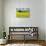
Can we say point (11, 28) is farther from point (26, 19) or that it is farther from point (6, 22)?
point (26, 19)

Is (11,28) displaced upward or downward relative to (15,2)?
downward

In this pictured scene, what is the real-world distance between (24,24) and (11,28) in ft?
1.34

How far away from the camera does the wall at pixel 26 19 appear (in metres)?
3.64

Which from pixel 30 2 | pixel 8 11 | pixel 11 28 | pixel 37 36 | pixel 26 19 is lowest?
pixel 37 36

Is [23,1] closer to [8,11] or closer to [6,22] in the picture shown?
[8,11]

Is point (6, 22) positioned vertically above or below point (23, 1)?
below

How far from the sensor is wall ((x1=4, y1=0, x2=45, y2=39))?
3.64 m

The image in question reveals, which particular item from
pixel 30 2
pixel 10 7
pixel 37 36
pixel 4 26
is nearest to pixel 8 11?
pixel 10 7

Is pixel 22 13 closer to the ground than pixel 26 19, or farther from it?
farther from it

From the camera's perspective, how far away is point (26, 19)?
3.65 meters

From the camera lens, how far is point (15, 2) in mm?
3635

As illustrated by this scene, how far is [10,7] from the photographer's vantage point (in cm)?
364

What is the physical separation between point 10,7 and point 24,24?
2.16ft

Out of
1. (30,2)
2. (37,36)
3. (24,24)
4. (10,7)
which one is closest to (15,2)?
(10,7)
